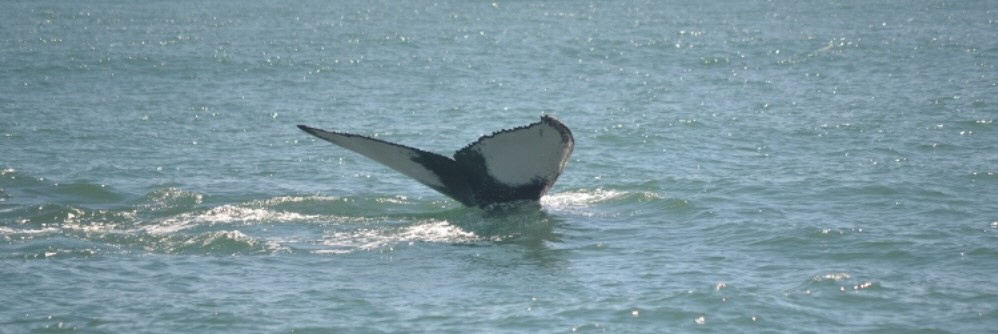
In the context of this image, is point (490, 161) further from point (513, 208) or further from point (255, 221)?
point (255, 221)

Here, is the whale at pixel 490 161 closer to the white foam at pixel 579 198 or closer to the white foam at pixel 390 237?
the white foam at pixel 390 237

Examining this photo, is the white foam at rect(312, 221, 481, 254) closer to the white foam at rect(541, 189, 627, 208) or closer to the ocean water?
the ocean water

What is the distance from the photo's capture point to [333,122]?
28641mm

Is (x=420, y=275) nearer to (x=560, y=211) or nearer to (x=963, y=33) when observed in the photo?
(x=560, y=211)

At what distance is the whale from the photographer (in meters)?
15.5

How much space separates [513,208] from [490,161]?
947mm

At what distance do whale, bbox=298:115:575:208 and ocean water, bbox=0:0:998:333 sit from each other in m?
0.29

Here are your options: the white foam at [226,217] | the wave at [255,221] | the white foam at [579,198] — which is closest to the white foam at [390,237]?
the wave at [255,221]

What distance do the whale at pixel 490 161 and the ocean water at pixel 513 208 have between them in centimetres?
29

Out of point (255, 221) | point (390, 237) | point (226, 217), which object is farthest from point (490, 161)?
point (226, 217)

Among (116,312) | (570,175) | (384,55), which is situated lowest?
(116,312)

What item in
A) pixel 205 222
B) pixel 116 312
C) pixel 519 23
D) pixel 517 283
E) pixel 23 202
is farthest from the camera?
pixel 519 23

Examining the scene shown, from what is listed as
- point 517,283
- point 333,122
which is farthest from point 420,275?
point 333,122

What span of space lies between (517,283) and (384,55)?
97.8 feet
